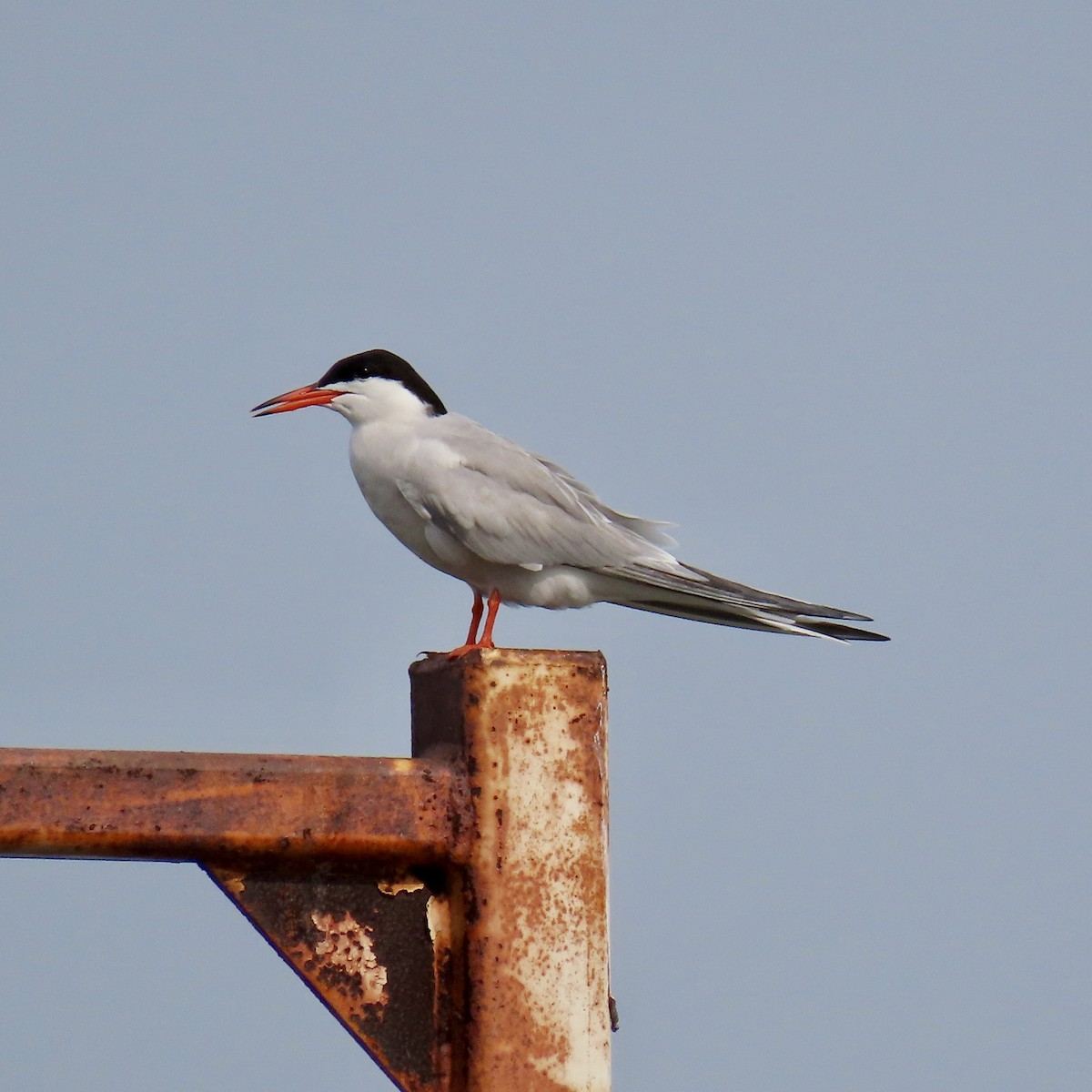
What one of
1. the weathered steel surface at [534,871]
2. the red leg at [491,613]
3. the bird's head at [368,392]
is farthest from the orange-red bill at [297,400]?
the weathered steel surface at [534,871]

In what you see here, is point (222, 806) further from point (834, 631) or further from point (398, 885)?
point (834, 631)

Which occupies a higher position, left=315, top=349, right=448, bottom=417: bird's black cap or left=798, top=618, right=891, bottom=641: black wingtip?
left=315, top=349, right=448, bottom=417: bird's black cap

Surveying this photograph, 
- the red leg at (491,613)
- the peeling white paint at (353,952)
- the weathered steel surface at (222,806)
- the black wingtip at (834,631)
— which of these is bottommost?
the peeling white paint at (353,952)

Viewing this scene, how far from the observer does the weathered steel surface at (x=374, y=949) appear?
2.43 meters

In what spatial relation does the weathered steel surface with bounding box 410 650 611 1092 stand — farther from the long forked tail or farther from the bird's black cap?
the bird's black cap

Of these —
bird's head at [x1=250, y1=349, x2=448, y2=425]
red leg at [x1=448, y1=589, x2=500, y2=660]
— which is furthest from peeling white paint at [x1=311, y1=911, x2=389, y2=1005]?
bird's head at [x1=250, y1=349, x2=448, y2=425]

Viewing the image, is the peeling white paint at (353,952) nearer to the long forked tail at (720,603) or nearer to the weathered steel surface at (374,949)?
the weathered steel surface at (374,949)

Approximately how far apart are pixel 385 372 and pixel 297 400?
339 millimetres

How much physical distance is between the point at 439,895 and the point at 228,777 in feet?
1.33

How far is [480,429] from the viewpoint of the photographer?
5043 millimetres

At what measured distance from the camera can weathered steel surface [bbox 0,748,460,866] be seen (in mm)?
2281

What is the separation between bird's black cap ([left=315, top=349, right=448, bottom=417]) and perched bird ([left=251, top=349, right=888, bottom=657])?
18cm

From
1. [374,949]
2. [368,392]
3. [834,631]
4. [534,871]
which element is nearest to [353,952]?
[374,949]

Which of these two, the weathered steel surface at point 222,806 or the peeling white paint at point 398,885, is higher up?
the weathered steel surface at point 222,806
